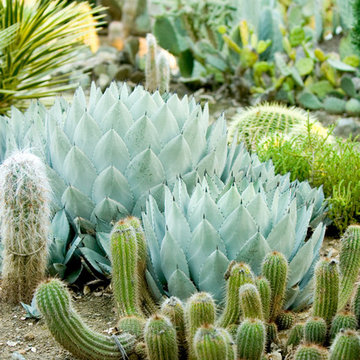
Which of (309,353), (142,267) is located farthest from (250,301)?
(142,267)

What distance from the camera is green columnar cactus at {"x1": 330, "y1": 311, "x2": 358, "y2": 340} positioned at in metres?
2.39

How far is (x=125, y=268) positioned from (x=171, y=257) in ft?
0.80

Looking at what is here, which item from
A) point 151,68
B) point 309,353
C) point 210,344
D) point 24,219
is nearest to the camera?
point 210,344

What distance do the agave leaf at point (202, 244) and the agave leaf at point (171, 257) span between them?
0.15 feet

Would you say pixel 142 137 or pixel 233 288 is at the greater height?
pixel 142 137

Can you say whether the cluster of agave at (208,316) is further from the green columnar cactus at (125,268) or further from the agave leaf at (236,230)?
the agave leaf at (236,230)

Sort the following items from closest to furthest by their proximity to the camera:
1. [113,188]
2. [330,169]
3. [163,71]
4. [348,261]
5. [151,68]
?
1. [348,261]
2. [113,188]
3. [330,169]
4. [163,71]
5. [151,68]

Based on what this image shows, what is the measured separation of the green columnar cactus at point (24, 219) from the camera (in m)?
2.82

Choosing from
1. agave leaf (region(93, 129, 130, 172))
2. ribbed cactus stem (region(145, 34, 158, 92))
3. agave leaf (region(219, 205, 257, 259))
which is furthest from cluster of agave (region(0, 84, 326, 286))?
ribbed cactus stem (region(145, 34, 158, 92))

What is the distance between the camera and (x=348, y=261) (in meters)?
2.68

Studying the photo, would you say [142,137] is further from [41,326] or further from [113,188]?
[41,326]

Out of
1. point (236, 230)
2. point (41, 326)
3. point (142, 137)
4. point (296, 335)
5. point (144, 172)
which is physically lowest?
point (41, 326)

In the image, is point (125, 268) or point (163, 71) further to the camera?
point (163, 71)

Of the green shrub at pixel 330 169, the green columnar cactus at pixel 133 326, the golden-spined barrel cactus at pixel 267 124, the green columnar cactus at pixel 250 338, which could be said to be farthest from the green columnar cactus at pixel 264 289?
the golden-spined barrel cactus at pixel 267 124
